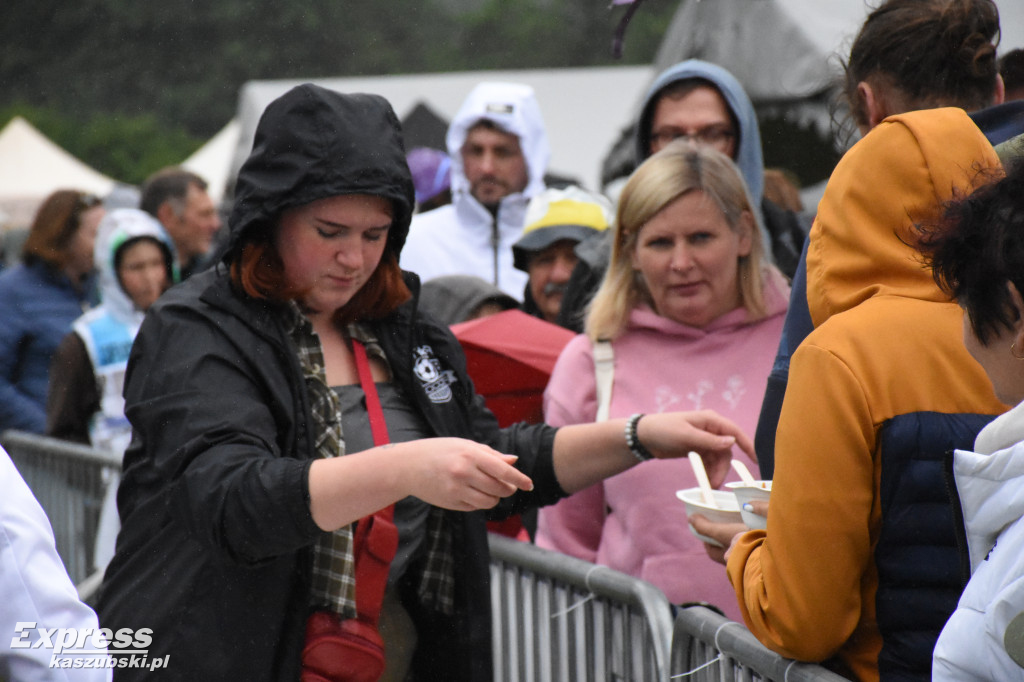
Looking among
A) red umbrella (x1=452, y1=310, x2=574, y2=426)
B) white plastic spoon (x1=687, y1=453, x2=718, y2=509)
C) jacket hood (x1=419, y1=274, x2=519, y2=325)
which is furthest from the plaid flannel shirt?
jacket hood (x1=419, y1=274, x2=519, y2=325)

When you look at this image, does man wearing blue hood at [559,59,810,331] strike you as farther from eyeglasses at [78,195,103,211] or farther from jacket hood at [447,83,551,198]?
eyeglasses at [78,195,103,211]

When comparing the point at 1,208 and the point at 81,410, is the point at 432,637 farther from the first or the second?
the point at 1,208

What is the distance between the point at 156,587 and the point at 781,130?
6.65 m

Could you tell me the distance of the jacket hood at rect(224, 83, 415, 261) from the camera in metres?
2.52

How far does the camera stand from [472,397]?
9.60 feet

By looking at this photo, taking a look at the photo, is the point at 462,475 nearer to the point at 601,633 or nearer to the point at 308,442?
the point at 308,442

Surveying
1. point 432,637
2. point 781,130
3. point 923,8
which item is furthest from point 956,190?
point 781,130

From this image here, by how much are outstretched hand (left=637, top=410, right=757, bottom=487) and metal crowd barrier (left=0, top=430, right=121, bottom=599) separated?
3.43 m

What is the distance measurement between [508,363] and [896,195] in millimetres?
1630

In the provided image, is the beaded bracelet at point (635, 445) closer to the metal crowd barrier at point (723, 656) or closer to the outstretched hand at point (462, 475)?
the metal crowd barrier at point (723, 656)

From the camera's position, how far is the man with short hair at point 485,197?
213 inches

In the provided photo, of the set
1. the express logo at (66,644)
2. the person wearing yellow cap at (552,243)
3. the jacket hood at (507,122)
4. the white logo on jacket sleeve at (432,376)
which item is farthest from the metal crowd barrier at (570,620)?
the jacket hood at (507,122)

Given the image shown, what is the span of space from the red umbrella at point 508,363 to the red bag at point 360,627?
100 cm

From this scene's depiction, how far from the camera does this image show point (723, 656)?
238cm
